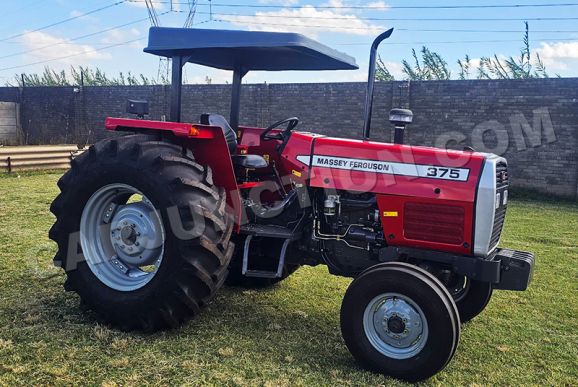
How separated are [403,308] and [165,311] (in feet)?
4.97

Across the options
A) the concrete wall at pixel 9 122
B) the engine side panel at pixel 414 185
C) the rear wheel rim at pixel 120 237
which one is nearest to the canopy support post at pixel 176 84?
the rear wheel rim at pixel 120 237

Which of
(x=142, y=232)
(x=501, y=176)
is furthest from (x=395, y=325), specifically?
(x=142, y=232)

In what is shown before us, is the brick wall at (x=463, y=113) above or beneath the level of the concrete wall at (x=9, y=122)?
above

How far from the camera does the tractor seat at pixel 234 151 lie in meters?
4.18

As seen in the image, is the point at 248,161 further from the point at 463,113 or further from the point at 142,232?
the point at 463,113

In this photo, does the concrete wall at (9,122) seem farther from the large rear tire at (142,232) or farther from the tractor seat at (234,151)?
the large rear tire at (142,232)

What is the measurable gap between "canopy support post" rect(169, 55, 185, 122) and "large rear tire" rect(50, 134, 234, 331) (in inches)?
18.9

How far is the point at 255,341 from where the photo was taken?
354 centimetres

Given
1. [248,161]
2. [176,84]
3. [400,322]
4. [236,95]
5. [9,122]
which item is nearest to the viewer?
[400,322]

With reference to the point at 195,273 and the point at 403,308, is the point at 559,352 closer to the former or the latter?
the point at 403,308

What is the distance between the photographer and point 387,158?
354 centimetres

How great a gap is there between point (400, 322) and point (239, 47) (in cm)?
211

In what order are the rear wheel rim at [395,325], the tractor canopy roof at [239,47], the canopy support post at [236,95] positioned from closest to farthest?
the rear wheel rim at [395,325]
the tractor canopy roof at [239,47]
the canopy support post at [236,95]

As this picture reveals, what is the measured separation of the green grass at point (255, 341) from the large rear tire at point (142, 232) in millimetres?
216
